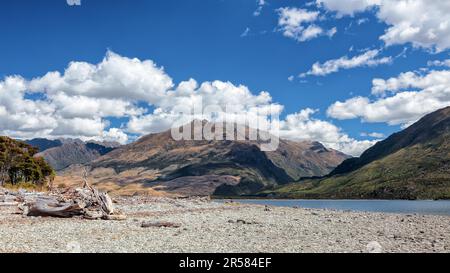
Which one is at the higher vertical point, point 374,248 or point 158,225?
point 158,225

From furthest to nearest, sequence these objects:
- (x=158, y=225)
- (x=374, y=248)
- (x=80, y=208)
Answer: (x=80, y=208), (x=158, y=225), (x=374, y=248)

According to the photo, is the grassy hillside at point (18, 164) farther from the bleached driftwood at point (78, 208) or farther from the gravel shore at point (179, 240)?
the gravel shore at point (179, 240)

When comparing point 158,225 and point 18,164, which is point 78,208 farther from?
point 18,164

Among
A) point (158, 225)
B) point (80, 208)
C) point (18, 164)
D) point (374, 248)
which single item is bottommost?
point (374, 248)

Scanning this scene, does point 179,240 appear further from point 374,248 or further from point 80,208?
point 80,208

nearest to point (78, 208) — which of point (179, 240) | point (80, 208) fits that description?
point (80, 208)

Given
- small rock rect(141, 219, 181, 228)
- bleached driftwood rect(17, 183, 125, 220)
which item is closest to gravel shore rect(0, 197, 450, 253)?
small rock rect(141, 219, 181, 228)

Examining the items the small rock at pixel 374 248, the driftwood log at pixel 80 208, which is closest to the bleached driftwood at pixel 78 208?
the driftwood log at pixel 80 208

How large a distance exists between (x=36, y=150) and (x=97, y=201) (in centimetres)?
11201

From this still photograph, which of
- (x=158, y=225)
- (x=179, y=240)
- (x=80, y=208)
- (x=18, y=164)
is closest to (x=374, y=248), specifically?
(x=179, y=240)

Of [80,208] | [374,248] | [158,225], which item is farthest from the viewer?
[80,208]

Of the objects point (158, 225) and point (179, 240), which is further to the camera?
point (158, 225)
